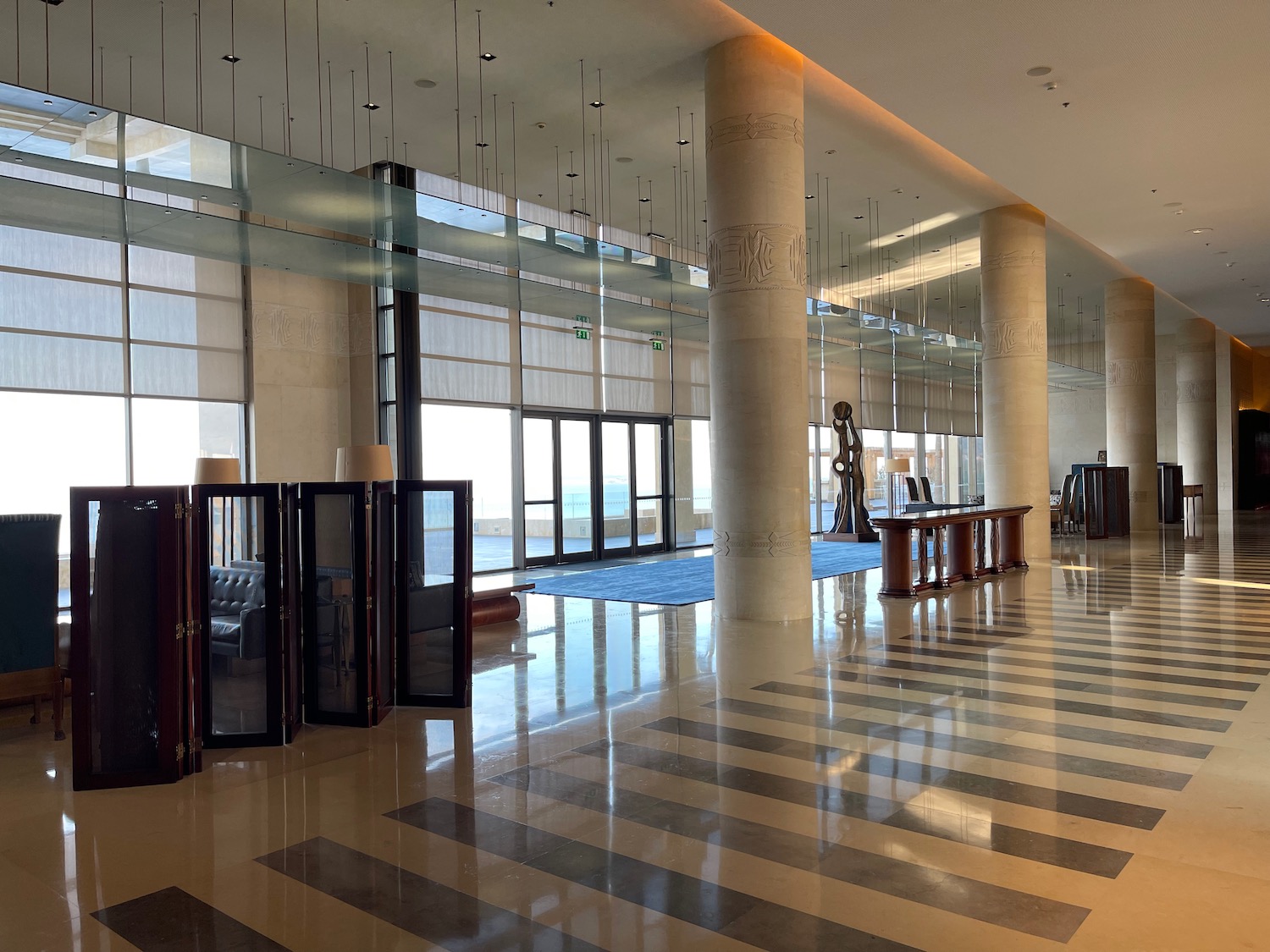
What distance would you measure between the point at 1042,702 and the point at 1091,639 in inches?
96.6

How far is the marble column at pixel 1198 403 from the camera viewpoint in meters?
26.9

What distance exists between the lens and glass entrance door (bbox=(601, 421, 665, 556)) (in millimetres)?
16969

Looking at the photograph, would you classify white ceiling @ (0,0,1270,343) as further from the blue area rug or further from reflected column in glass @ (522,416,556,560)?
the blue area rug

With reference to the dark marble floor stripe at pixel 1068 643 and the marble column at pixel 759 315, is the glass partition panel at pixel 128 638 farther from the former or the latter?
the dark marble floor stripe at pixel 1068 643

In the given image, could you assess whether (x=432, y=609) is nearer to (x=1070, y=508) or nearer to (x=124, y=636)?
(x=124, y=636)

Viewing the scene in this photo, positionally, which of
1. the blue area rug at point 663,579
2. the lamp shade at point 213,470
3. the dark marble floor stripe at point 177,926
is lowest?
the dark marble floor stripe at point 177,926

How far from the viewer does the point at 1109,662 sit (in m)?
6.86

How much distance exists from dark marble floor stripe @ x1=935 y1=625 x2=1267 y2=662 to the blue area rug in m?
3.09

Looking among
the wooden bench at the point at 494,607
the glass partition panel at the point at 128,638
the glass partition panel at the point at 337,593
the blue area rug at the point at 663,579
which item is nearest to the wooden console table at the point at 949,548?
the blue area rug at the point at 663,579

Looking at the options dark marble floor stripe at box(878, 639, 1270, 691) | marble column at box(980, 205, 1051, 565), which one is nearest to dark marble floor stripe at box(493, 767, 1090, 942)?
dark marble floor stripe at box(878, 639, 1270, 691)

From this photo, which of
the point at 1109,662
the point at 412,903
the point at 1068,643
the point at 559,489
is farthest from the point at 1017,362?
the point at 412,903

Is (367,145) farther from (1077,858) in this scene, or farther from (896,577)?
(1077,858)

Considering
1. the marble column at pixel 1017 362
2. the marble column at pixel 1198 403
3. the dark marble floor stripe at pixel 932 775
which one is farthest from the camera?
the marble column at pixel 1198 403

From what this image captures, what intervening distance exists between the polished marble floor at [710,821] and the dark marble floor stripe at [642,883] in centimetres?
1
